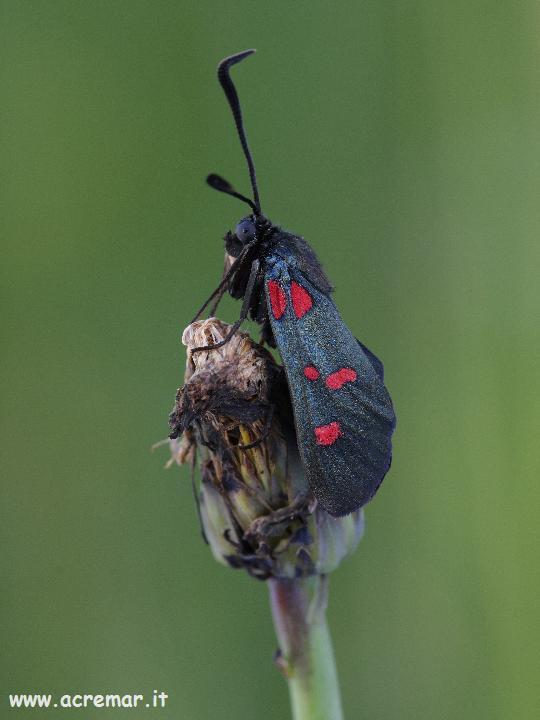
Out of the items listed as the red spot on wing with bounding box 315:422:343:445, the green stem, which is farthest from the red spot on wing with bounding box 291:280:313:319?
the green stem

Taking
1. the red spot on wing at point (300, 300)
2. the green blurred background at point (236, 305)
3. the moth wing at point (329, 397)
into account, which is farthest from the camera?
the green blurred background at point (236, 305)

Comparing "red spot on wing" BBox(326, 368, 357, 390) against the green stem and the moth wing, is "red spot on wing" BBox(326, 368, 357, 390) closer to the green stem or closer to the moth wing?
the moth wing

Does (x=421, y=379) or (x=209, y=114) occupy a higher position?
(x=209, y=114)

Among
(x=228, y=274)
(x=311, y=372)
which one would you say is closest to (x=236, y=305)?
(x=228, y=274)

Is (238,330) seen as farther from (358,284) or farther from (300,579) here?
(358,284)

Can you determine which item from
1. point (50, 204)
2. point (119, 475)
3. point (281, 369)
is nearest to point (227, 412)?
point (281, 369)

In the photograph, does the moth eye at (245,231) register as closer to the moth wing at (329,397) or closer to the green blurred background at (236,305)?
the moth wing at (329,397)

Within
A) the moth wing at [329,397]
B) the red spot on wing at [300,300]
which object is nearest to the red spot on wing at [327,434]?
the moth wing at [329,397]
